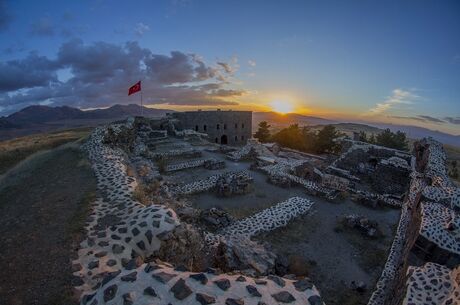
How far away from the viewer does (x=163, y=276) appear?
14.7ft

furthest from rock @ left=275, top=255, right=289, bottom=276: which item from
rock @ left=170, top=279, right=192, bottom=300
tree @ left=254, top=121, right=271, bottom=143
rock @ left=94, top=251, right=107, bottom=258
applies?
tree @ left=254, top=121, right=271, bottom=143

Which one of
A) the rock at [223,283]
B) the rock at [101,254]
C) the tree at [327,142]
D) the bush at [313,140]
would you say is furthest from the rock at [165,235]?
the tree at [327,142]

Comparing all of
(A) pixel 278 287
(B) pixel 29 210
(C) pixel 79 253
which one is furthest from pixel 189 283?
(B) pixel 29 210

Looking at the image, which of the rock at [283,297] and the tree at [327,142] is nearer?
the rock at [283,297]

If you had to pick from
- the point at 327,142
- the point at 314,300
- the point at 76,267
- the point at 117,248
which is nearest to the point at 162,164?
the point at 117,248

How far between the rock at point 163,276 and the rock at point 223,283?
0.80 metres

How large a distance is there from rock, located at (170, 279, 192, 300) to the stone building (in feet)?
127

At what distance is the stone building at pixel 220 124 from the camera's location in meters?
44.1

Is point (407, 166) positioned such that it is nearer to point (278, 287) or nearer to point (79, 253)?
point (278, 287)

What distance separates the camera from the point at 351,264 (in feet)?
36.3

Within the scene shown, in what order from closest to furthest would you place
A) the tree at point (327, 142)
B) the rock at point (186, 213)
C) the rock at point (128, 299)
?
the rock at point (128, 299) → the rock at point (186, 213) → the tree at point (327, 142)

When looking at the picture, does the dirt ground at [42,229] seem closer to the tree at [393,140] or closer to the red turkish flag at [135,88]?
the red turkish flag at [135,88]

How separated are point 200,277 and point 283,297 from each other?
4.78 feet

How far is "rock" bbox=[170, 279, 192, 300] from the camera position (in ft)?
13.5
